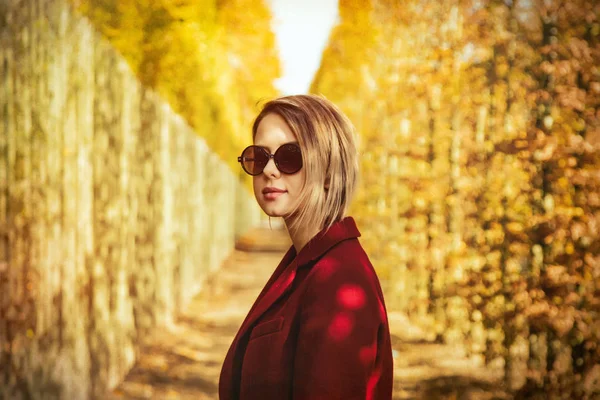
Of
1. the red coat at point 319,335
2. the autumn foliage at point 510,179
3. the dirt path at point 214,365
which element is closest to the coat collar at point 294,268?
the red coat at point 319,335

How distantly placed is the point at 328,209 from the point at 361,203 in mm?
9124

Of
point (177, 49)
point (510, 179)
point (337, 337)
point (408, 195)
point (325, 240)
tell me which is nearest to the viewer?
point (337, 337)

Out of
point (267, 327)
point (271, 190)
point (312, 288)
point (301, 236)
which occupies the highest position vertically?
point (271, 190)

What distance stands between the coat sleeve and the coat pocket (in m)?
0.09

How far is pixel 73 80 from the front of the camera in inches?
157

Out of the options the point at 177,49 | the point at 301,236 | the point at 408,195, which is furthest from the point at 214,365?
the point at 177,49

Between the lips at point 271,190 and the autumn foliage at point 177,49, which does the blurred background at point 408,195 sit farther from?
the autumn foliage at point 177,49

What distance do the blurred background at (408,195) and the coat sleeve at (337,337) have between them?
2.47 feet

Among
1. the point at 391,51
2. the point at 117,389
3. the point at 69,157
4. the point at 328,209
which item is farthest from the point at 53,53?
the point at 391,51

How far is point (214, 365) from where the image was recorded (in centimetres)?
635

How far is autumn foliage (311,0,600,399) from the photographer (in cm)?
431

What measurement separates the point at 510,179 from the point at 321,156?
3.77 meters

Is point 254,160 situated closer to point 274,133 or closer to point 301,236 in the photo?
point 274,133

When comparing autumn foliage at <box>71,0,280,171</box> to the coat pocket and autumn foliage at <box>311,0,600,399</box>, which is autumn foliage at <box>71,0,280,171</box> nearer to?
autumn foliage at <box>311,0,600,399</box>
